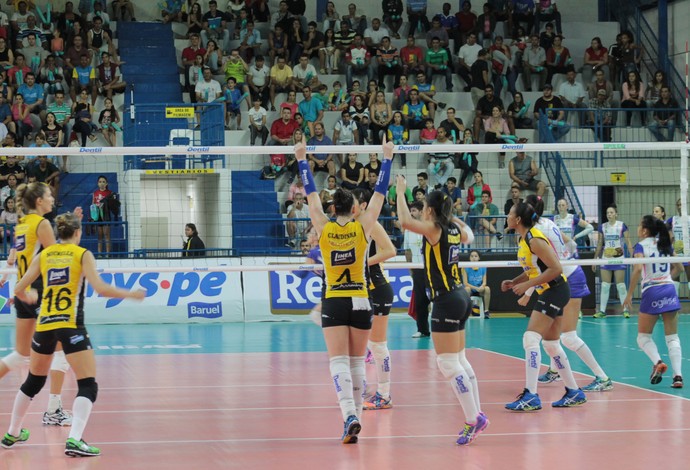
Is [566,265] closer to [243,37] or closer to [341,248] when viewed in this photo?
[341,248]

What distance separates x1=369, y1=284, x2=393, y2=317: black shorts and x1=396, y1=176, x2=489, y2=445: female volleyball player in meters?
1.47

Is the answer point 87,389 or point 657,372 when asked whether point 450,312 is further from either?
point 657,372

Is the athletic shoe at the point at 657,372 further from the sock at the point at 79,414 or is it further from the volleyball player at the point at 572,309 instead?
the sock at the point at 79,414

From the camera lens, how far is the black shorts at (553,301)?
31.0 feet

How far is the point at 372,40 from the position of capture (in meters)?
26.3

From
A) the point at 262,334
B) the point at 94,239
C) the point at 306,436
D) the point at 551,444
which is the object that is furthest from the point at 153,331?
the point at 551,444

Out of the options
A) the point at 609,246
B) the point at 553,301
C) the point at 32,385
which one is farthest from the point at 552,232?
the point at 609,246

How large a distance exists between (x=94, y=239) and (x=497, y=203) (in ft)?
30.3

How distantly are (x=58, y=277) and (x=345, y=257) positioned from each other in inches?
86.1

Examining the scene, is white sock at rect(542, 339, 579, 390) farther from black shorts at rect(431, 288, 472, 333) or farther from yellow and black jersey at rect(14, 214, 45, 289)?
yellow and black jersey at rect(14, 214, 45, 289)

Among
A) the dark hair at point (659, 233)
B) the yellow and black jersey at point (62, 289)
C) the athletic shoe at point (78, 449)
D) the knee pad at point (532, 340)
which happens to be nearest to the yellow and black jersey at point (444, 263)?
the knee pad at point (532, 340)

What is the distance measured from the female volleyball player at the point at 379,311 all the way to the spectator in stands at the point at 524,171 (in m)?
13.0

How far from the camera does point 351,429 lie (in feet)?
25.2

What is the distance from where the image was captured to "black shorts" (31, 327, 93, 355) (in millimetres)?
7285
